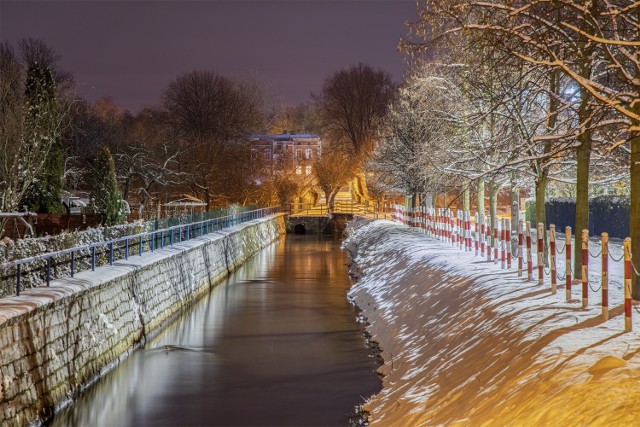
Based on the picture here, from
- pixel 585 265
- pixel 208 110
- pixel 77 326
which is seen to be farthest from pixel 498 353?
pixel 208 110

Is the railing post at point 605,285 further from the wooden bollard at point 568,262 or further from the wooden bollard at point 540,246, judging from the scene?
the wooden bollard at point 540,246

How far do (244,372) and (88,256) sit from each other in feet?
12.7

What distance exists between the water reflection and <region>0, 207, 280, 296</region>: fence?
1.95 m

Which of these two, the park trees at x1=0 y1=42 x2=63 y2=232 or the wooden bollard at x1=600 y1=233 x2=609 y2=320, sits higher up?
the park trees at x1=0 y1=42 x2=63 y2=232

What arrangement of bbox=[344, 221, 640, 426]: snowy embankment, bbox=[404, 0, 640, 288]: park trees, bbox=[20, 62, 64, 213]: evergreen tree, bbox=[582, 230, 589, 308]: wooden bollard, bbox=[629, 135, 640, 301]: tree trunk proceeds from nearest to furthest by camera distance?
bbox=[344, 221, 640, 426]: snowy embankment < bbox=[404, 0, 640, 288]: park trees < bbox=[582, 230, 589, 308]: wooden bollard < bbox=[629, 135, 640, 301]: tree trunk < bbox=[20, 62, 64, 213]: evergreen tree

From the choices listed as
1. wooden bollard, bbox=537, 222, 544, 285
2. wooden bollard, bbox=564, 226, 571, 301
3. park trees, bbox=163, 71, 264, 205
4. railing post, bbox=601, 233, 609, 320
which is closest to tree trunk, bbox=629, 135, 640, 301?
wooden bollard, bbox=564, 226, 571, 301

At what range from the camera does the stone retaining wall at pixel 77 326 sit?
1108 centimetres

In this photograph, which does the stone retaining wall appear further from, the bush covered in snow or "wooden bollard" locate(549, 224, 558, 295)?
"wooden bollard" locate(549, 224, 558, 295)

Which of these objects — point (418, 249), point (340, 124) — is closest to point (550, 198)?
point (418, 249)

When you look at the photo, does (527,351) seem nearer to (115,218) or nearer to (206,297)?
(206,297)

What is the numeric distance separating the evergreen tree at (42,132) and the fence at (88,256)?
584cm

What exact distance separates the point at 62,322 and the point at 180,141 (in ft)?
160

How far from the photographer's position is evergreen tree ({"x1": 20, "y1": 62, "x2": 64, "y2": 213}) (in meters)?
32.2

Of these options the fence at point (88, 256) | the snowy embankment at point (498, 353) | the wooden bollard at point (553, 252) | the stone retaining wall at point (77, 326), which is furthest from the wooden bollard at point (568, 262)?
the fence at point (88, 256)
